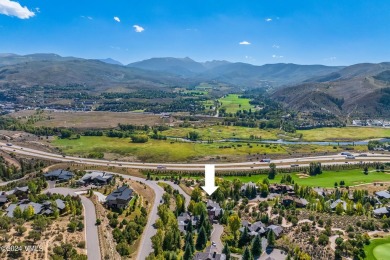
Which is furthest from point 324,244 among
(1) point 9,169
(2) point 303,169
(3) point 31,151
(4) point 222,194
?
(3) point 31,151

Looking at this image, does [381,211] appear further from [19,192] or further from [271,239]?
[19,192]

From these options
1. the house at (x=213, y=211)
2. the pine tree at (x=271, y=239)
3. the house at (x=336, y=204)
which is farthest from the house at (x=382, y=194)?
the house at (x=213, y=211)

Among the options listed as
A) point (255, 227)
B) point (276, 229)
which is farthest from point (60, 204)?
point (276, 229)

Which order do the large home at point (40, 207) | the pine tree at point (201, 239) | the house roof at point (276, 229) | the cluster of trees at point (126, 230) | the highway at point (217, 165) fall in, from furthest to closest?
the highway at point (217, 165) < the house roof at point (276, 229) < the large home at point (40, 207) < the pine tree at point (201, 239) < the cluster of trees at point (126, 230)

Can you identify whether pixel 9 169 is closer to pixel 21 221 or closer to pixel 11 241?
pixel 21 221

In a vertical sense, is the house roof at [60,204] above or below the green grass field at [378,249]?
above

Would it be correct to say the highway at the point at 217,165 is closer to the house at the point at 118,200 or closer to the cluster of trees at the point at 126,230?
the house at the point at 118,200
